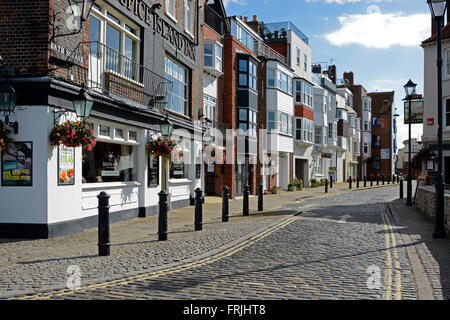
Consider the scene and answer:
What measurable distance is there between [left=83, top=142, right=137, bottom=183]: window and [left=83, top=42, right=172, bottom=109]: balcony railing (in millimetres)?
1635

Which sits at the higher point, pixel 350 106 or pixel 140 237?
pixel 350 106

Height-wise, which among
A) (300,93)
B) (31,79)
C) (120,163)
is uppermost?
(300,93)

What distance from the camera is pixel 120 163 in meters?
14.5

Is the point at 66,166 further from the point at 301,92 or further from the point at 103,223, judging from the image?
the point at 301,92

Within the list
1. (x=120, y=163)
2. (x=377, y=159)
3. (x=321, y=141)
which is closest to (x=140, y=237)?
(x=120, y=163)

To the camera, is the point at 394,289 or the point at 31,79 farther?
the point at 31,79

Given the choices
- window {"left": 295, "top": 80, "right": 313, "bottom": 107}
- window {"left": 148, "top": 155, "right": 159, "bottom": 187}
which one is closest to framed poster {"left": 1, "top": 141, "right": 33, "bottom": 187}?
window {"left": 148, "top": 155, "right": 159, "bottom": 187}

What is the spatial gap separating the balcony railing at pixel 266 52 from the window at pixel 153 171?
17.7 m

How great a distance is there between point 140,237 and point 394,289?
6449 mm

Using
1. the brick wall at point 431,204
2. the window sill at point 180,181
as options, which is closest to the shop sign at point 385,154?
the brick wall at point 431,204

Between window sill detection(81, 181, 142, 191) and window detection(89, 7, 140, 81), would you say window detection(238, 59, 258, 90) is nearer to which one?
window detection(89, 7, 140, 81)

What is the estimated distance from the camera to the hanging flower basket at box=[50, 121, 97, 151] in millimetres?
10266

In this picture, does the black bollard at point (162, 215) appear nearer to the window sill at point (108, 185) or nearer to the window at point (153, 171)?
the window sill at point (108, 185)
